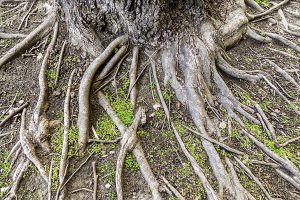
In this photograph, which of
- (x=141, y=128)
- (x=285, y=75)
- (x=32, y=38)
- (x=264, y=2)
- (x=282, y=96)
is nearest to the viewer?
(x=141, y=128)

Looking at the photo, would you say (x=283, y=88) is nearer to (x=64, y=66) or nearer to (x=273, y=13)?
(x=273, y=13)

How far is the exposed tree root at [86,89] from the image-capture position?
317 cm

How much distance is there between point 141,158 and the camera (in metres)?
2.99

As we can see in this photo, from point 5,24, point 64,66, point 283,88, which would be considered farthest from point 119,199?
point 5,24

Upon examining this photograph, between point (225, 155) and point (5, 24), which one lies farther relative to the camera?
point (5, 24)

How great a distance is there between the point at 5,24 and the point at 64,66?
170 cm

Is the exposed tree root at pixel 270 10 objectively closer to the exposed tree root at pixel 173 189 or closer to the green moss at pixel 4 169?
the exposed tree root at pixel 173 189

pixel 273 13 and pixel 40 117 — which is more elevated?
pixel 40 117

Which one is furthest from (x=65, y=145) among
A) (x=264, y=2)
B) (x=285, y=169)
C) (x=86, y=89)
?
(x=264, y=2)

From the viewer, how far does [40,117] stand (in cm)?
331

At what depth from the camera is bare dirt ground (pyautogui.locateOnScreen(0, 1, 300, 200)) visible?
292 centimetres

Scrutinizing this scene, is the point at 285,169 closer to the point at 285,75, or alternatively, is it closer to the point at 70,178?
the point at 285,75

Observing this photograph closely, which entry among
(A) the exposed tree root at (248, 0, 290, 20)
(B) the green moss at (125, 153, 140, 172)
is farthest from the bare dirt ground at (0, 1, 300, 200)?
(A) the exposed tree root at (248, 0, 290, 20)

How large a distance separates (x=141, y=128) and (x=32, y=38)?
2.13 metres
